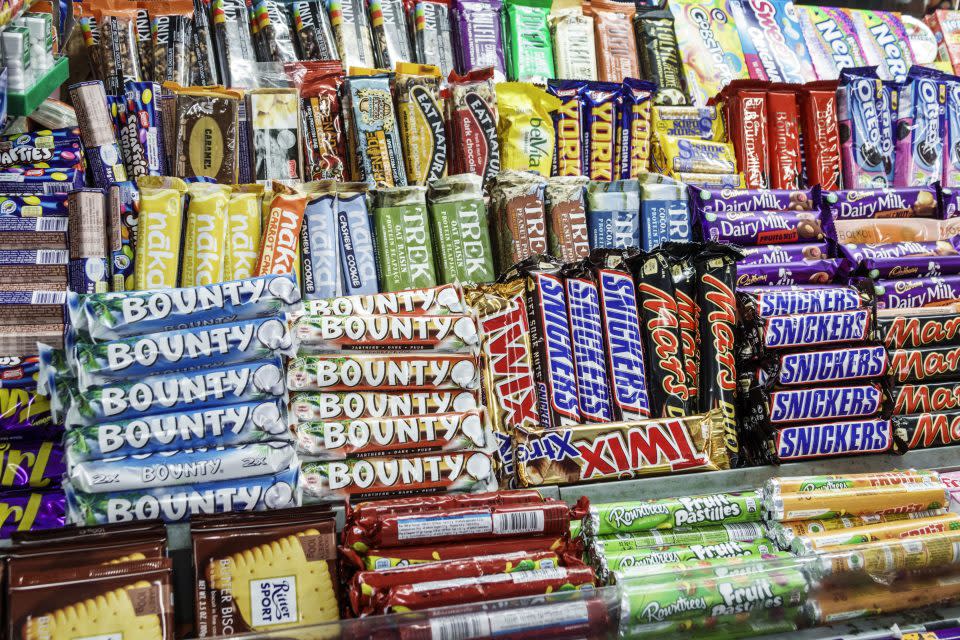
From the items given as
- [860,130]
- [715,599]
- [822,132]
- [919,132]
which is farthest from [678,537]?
[919,132]

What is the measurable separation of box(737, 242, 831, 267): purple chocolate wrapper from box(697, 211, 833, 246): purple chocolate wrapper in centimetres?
3

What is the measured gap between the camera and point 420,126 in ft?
10.1

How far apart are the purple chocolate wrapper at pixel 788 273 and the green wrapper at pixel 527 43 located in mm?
1521

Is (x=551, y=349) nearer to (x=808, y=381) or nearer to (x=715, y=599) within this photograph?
(x=808, y=381)

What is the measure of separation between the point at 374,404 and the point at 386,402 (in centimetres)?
3

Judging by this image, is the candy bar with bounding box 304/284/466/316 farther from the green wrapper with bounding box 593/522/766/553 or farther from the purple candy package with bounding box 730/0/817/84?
the purple candy package with bounding box 730/0/817/84

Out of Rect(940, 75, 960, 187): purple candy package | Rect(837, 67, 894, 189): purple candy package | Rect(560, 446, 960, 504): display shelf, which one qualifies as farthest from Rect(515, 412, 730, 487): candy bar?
Rect(940, 75, 960, 187): purple candy package

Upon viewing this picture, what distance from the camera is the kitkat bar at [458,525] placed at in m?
1.60

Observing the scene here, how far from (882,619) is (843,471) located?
749mm

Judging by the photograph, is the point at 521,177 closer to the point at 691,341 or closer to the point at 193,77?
the point at 691,341

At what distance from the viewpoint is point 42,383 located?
1829mm

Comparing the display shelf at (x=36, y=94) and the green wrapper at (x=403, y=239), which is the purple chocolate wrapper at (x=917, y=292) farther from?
the display shelf at (x=36, y=94)

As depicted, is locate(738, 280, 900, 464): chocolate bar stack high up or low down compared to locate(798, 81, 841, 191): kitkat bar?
down

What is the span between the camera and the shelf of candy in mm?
1758
